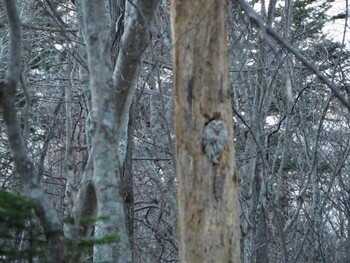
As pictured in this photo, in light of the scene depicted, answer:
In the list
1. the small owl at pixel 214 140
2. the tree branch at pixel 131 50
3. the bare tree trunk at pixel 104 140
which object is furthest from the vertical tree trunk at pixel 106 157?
the tree branch at pixel 131 50

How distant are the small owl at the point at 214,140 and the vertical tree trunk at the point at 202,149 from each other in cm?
1

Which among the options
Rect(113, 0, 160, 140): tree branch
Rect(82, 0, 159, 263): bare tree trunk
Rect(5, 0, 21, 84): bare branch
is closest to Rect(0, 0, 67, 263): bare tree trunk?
Rect(5, 0, 21, 84): bare branch

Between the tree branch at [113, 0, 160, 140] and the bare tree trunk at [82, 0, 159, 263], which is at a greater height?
the tree branch at [113, 0, 160, 140]

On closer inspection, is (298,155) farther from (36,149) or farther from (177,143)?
(177,143)

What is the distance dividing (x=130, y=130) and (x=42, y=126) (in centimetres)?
617

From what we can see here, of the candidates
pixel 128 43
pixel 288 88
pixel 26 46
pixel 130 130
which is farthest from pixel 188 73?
pixel 26 46

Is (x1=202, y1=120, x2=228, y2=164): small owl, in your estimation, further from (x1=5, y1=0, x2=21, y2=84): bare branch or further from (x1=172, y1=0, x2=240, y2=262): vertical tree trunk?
(x1=5, y1=0, x2=21, y2=84): bare branch

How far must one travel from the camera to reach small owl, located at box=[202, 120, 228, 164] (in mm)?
3510

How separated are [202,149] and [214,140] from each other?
78 mm

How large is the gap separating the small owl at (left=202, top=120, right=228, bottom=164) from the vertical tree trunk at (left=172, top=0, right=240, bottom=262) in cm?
1

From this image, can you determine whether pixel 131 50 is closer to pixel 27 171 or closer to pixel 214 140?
pixel 214 140

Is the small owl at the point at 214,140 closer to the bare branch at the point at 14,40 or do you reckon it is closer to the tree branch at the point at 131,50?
the bare branch at the point at 14,40

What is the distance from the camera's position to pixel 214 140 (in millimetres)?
3520

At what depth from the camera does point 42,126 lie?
1259 cm
